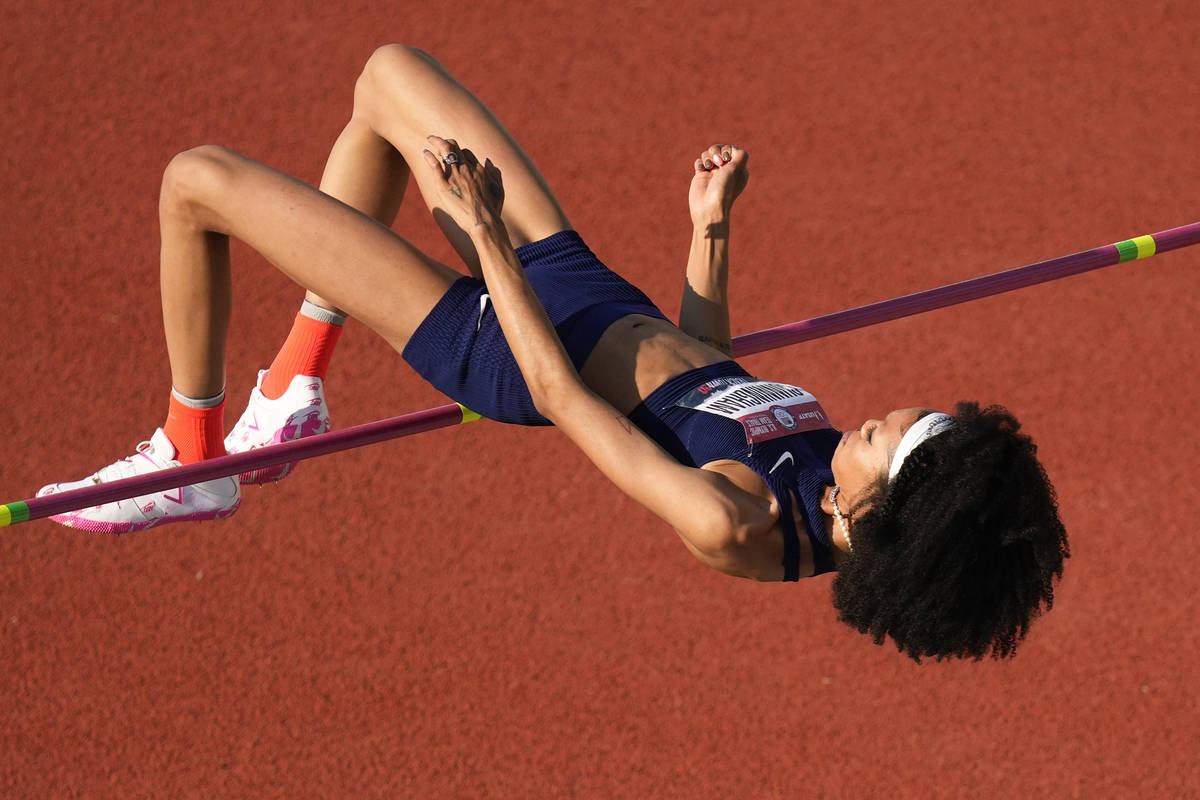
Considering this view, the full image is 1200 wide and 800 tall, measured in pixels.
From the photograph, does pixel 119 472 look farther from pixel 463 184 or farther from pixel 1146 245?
pixel 1146 245

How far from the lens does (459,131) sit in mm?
2822

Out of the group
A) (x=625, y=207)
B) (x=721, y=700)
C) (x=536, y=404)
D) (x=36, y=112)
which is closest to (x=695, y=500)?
(x=536, y=404)

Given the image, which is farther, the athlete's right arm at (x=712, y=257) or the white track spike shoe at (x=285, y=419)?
the white track spike shoe at (x=285, y=419)

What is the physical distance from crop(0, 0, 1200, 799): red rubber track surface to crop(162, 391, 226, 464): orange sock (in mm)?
1845

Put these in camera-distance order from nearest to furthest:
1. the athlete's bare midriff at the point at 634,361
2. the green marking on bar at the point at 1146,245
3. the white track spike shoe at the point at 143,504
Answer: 1. the athlete's bare midriff at the point at 634,361
2. the white track spike shoe at the point at 143,504
3. the green marking on bar at the point at 1146,245

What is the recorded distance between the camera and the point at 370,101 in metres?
2.95

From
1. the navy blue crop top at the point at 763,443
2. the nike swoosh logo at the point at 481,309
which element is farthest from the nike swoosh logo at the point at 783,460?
the nike swoosh logo at the point at 481,309

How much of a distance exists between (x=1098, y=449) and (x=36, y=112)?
4516 mm

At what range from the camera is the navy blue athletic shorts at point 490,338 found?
263cm

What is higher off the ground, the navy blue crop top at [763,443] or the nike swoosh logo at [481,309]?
the nike swoosh logo at [481,309]

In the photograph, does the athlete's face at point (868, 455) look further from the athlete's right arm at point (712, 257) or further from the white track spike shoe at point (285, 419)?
the white track spike shoe at point (285, 419)

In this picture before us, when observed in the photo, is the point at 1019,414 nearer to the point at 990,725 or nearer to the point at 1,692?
the point at 990,725

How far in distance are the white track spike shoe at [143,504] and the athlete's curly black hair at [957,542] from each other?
4.75ft

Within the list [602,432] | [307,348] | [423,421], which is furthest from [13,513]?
[602,432]
